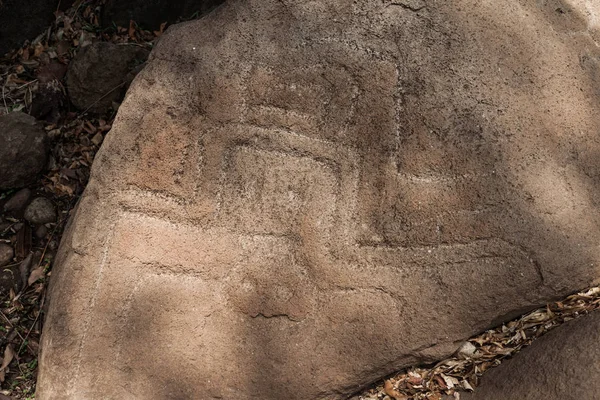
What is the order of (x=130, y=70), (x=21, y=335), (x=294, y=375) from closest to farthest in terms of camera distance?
(x=294, y=375) → (x=21, y=335) → (x=130, y=70)

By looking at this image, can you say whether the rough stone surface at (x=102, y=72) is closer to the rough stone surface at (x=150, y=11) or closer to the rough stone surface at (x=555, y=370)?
the rough stone surface at (x=150, y=11)

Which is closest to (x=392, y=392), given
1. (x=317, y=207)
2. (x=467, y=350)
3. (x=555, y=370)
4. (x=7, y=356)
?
(x=467, y=350)

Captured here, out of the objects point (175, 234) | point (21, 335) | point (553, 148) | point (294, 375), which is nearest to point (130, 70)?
point (175, 234)

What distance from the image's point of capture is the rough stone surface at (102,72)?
8.51 ft

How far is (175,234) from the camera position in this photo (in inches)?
78.2

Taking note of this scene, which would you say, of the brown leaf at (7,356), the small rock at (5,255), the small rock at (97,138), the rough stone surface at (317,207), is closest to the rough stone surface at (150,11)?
the small rock at (97,138)

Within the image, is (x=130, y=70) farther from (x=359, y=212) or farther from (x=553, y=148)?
(x=553, y=148)

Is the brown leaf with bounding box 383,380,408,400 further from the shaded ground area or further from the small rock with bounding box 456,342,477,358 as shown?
the shaded ground area

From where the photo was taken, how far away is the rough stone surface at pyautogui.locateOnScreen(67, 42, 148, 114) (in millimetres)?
2594

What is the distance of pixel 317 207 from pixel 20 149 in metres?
1.27

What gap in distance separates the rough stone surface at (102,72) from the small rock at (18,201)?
443 millimetres

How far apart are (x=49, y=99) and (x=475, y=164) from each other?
1.80 meters

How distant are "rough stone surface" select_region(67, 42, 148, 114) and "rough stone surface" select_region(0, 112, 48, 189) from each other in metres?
0.23

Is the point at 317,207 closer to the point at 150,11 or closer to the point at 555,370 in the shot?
the point at 555,370
